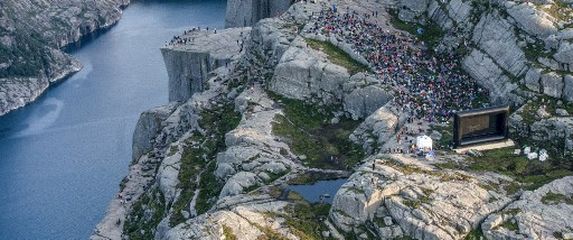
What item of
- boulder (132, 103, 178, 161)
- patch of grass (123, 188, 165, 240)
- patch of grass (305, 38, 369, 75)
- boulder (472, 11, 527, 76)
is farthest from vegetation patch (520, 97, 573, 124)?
boulder (132, 103, 178, 161)

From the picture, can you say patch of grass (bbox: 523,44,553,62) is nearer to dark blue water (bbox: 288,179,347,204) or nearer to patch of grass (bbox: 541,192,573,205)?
patch of grass (bbox: 541,192,573,205)

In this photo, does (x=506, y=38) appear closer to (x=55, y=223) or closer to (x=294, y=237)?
(x=294, y=237)

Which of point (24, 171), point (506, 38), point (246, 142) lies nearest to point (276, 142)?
point (246, 142)

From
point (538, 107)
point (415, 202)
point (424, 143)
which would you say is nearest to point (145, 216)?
point (424, 143)

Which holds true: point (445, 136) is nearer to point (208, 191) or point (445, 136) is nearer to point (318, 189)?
point (318, 189)

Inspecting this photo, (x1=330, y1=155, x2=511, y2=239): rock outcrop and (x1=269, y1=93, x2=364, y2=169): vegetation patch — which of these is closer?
(x1=330, y1=155, x2=511, y2=239): rock outcrop

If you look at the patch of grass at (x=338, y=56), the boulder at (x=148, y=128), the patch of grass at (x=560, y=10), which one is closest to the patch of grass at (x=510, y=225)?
the patch of grass at (x=560, y=10)
